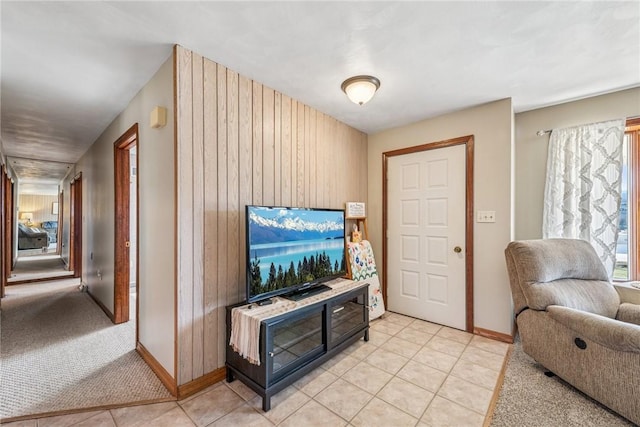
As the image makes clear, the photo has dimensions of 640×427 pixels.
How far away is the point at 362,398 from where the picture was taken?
1817mm

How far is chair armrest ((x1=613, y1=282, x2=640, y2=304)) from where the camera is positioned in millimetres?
2312

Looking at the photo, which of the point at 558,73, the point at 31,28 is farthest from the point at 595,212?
the point at 31,28

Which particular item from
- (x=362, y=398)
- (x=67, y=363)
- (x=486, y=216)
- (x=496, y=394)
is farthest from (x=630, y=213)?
(x=67, y=363)

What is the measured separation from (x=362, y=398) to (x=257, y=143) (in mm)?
2105

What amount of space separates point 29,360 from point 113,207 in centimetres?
154

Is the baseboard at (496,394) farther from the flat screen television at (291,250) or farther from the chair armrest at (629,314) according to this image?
the flat screen television at (291,250)

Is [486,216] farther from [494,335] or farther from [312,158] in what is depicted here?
[312,158]

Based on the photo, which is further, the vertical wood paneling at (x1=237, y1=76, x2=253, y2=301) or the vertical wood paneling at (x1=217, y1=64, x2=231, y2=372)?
the vertical wood paneling at (x1=237, y1=76, x2=253, y2=301)

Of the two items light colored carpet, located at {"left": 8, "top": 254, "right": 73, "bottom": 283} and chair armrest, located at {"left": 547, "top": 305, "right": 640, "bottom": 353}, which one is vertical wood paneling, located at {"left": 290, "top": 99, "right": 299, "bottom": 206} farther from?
light colored carpet, located at {"left": 8, "top": 254, "right": 73, "bottom": 283}

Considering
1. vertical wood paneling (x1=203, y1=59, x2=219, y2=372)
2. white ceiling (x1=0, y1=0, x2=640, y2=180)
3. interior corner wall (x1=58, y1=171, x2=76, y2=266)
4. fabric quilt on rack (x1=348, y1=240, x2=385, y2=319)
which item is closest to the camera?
white ceiling (x1=0, y1=0, x2=640, y2=180)

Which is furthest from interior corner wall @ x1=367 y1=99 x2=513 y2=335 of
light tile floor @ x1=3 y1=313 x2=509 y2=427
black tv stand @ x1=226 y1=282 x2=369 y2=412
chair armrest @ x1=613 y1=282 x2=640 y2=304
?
black tv stand @ x1=226 y1=282 x2=369 y2=412

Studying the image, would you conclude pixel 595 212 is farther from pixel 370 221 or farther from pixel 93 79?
pixel 93 79

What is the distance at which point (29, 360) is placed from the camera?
7.56 feet

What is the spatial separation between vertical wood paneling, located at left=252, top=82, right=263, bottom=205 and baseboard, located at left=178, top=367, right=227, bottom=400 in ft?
4.40
